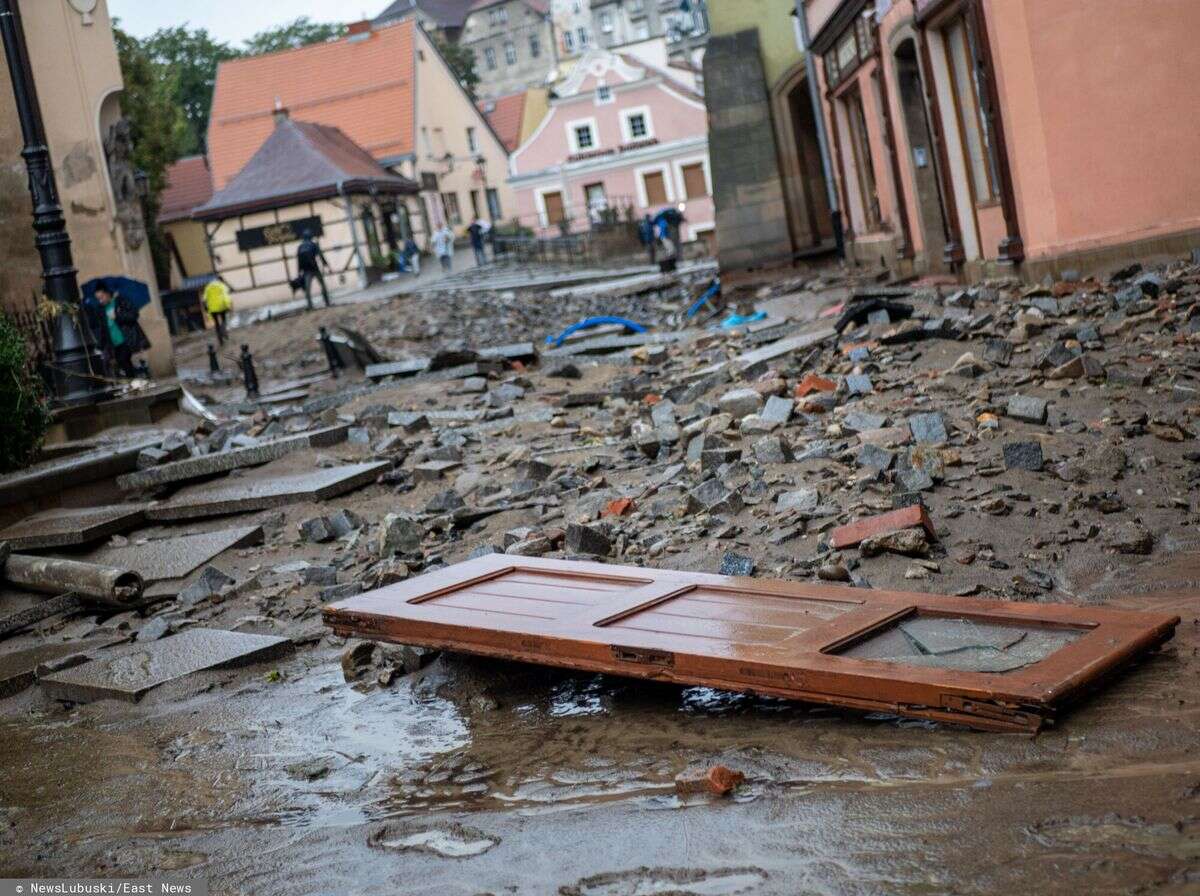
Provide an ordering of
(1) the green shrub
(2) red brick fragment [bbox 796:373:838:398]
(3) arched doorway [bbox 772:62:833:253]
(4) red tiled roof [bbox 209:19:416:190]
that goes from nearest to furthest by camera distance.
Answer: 1. (2) red brick fragment [bbox 796:373:838:398]
2. (1) the green shrub
3. (3) arched doorway [bbox 772:62:833:253]
4. (4) red tiled roof [bbox 209:19:416:190]

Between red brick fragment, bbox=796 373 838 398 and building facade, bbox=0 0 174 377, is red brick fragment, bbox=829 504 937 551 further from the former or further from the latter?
building facade, bbox=0 0 174 377

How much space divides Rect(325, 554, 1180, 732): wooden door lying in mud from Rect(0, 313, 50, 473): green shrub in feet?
17.7

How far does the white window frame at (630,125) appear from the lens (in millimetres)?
56750

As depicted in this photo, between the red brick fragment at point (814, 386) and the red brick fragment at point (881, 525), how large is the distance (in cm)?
323

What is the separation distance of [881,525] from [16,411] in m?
7.03

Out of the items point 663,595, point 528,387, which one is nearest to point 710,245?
point 528,387

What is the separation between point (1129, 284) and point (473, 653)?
6.91m

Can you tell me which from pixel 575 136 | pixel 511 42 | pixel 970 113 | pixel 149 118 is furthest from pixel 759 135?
pixel 511 42

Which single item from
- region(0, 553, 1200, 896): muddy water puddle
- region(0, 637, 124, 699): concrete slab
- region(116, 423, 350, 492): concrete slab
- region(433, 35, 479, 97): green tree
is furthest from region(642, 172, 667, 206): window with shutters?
region(0, 553, 1200, 896): muddy water puddle

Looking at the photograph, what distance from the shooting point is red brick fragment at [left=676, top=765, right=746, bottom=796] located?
3861mm

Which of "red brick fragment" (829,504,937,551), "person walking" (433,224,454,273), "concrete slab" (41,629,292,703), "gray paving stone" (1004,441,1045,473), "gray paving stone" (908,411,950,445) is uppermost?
"person walking" (433,224,454,273)

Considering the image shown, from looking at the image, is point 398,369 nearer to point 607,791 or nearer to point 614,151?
point 607,791

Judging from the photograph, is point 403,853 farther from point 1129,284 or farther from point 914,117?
point 914,117

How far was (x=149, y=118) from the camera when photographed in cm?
4219
